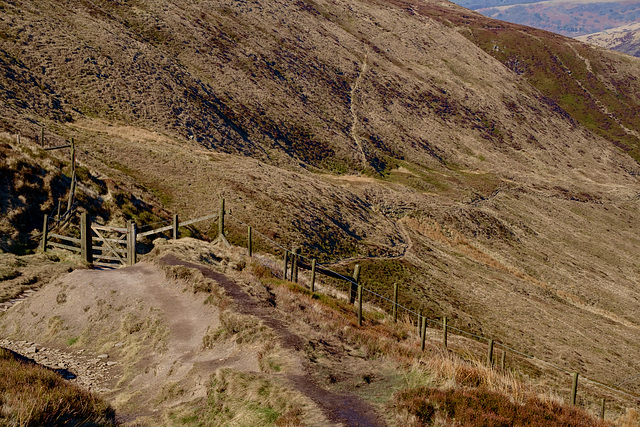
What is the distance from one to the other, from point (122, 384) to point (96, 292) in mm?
5499

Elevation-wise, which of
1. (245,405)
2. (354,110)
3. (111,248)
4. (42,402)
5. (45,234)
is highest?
(354,110)

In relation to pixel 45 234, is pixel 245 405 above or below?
below

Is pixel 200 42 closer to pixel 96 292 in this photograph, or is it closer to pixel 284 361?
pixel 96 292

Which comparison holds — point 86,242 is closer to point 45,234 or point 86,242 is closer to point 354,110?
point 45,234

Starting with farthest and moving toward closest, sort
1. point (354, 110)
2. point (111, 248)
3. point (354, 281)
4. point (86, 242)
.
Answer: point (354, 110) < point (354, 281) < point (111, 248) < point (86, 242)

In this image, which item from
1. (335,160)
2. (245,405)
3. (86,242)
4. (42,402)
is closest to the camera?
(42,402)

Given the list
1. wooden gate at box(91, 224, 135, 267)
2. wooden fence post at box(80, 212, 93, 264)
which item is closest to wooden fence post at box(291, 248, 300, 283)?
wooden gate at box(91, 224, 135, 267)

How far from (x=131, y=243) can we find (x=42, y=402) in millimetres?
15018

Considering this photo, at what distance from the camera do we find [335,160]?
260ft

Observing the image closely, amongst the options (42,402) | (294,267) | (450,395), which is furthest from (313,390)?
(294,267)

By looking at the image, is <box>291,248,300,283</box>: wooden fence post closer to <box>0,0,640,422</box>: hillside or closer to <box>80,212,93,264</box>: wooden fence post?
<box>0,0,640,422</box>: hillside

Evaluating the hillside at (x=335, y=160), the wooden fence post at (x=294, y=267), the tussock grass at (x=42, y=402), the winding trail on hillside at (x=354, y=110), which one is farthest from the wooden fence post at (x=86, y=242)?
the winding trail on hillside at (x=354, y=110)

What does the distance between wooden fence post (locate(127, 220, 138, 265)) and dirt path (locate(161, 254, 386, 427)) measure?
8.60 m

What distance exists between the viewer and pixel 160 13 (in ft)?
272
